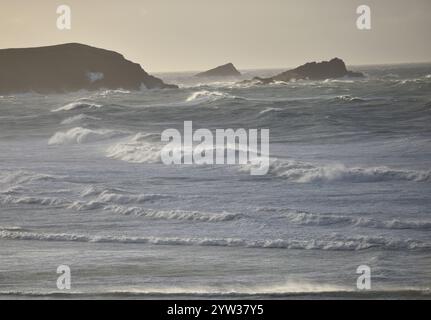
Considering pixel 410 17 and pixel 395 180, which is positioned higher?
pixel 410 17

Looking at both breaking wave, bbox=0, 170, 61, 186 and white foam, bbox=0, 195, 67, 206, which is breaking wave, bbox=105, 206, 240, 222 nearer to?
white foam, bbox=0, 195, 67, 206

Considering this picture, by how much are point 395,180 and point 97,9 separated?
388cm

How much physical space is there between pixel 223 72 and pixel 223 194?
5.19ft

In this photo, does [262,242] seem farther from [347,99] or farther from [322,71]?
[347,99]

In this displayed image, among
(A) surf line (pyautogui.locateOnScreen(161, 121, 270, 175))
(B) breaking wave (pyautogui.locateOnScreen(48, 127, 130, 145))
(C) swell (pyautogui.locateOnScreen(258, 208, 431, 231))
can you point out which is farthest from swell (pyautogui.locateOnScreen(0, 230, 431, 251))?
(B) breaking wave (pyautogui.locateOnScreen(48, 127, 130, 145))

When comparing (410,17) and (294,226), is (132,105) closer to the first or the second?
(294,226)

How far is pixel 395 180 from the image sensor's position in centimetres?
781

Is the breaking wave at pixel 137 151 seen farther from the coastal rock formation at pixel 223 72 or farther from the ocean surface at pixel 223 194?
the coastal rock formation at pixel 223 72

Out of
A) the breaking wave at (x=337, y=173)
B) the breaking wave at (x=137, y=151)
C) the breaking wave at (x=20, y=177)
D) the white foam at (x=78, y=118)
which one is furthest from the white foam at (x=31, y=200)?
the breaking wave at (x=337, y=173)

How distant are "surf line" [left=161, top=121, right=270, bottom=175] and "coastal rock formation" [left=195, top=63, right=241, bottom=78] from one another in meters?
0.65

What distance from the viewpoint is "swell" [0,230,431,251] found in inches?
255

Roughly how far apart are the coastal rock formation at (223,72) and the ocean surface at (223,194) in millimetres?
134

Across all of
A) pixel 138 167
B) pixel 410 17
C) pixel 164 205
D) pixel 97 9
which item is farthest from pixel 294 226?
pixel 97 9
